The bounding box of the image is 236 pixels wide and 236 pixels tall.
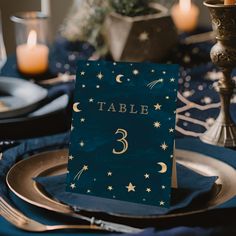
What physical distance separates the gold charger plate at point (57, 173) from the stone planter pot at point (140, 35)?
668mm

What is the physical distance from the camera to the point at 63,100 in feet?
4.39

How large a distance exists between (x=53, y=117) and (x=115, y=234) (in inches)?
20.5

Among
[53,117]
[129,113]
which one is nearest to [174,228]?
[129,113]

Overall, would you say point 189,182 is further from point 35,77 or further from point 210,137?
point 35,77

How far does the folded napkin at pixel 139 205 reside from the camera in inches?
32.4

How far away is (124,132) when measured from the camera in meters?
0.87

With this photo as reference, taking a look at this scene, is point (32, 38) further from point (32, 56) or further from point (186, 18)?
point (186, 18)

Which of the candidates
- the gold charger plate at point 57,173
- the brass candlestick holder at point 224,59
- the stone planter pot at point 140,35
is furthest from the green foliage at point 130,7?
the gold charger plate at point 57,173

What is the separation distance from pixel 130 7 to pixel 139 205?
3.08ft

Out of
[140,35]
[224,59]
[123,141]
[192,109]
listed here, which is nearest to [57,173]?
[123,141]

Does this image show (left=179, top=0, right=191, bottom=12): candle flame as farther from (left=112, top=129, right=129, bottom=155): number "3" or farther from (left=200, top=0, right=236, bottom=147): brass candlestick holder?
(left=112, top=129, right=129, bottom=155): number "3"

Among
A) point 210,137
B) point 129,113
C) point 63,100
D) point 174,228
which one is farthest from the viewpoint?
point 63,100

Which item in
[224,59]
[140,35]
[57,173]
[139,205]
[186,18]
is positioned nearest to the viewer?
[139,205]

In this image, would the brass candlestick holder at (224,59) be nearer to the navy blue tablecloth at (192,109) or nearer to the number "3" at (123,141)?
the navy blue tablecloth at (192,109)
